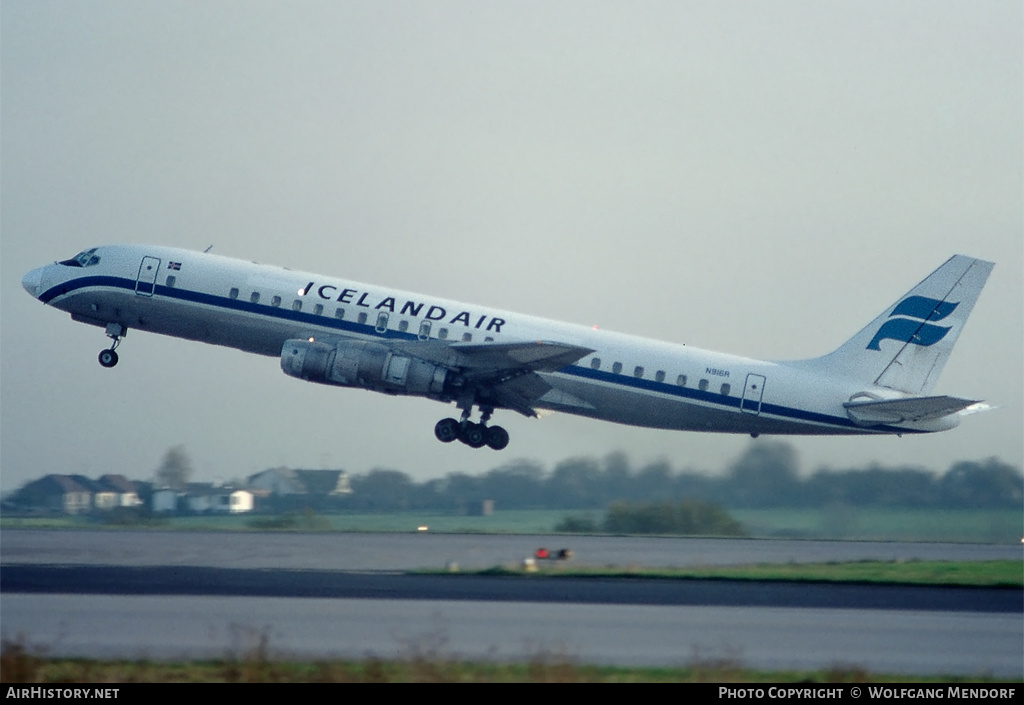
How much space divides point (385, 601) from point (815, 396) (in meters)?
15.3

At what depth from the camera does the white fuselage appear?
30.9 metres

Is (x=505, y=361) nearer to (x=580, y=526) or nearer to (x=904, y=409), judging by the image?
(x=580, y=526)

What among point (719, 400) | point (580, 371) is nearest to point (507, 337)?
point (580, 371)

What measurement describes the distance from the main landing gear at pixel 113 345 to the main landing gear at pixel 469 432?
9.14m

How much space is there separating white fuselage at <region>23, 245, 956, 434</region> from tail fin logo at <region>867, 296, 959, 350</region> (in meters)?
1.44

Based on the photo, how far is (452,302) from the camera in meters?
32.3

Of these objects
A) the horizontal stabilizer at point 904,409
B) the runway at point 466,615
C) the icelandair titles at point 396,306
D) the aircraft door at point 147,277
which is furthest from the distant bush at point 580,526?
the aircraft door at point 147,277

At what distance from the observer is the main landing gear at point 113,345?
33.7m

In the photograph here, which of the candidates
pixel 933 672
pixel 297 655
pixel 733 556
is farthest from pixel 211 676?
pixel 733 556

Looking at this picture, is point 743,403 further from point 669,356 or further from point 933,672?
point 933,672

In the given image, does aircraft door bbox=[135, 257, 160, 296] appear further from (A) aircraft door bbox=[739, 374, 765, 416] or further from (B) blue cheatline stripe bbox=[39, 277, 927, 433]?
(A) aircraft door bbox=[739, 374, 765, 416]

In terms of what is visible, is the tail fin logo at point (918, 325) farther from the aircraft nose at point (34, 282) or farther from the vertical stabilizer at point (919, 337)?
the aircraft nose at point (34, 282)

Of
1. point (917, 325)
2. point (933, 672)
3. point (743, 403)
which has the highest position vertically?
point (917, 325)

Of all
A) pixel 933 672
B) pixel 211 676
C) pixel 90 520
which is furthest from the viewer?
pixel 90 520
